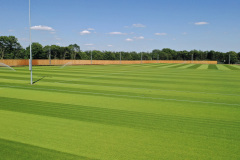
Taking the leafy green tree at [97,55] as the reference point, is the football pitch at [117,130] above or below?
below

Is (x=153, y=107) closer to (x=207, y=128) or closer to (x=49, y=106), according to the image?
(x=207, y=128)

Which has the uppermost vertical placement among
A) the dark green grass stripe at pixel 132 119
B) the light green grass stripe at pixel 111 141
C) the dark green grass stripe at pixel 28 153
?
the dark green grass stripe at pixel 132 119

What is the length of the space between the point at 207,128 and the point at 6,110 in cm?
754

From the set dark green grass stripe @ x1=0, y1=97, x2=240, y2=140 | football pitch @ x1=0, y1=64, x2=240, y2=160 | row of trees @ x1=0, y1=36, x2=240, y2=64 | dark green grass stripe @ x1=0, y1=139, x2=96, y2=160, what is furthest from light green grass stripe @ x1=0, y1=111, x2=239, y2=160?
row of trees @ x1=0, y1=36, x2=240, y2=64

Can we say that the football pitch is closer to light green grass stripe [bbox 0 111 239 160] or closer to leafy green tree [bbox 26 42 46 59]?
light green grass stripe [bbox 0 111 239 160]

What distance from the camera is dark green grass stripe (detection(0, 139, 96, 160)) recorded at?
4809mm

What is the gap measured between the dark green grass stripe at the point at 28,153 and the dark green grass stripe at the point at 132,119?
2.47m

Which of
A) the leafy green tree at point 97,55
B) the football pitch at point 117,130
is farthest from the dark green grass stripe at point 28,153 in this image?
the leafy green tree at point 97,55

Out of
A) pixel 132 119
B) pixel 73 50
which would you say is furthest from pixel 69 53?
pixel 132 119

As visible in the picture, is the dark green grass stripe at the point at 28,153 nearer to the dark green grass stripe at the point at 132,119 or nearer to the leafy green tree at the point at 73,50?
the dark green grass stripe at the point at 132,119

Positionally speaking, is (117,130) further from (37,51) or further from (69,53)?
(69,53)

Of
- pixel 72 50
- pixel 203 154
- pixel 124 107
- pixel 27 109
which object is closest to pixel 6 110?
pixel 27 109

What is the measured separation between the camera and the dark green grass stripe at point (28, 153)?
15.8 feet

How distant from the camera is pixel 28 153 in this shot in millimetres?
5016
